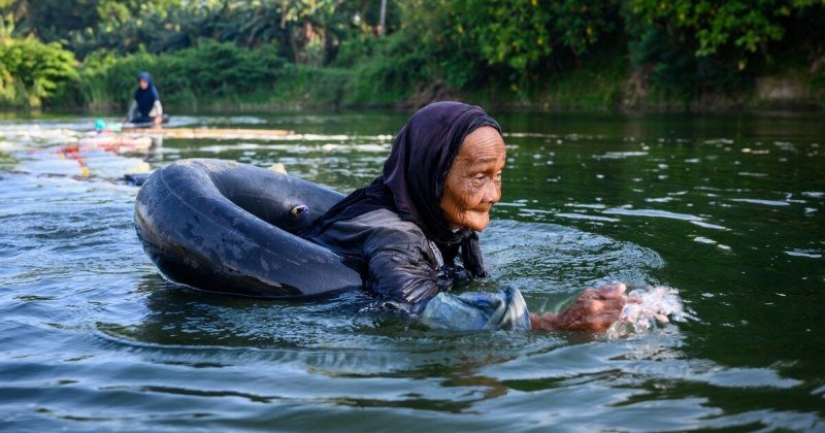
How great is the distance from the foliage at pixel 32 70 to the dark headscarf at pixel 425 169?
42419 millimetres

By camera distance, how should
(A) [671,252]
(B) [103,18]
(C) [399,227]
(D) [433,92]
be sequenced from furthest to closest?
1. (B) [103,18]
2. (D) [433,92]
3. (A) [671,252]
4. (C) [399,227]

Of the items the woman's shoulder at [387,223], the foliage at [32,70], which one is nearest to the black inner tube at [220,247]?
the woman's shoulder at [387,223]

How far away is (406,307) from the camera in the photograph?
4.13m

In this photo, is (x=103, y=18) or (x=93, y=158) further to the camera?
(x=103, y=18)

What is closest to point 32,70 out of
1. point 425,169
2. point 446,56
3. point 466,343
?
point 446,56

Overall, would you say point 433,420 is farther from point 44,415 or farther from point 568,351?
point 44,415

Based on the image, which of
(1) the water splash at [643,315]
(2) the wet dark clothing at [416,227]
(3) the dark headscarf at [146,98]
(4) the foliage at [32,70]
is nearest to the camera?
(1) the water splash at [643,315]

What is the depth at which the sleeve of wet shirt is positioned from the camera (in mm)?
3908

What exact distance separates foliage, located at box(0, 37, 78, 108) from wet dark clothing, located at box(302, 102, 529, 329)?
4241 cm

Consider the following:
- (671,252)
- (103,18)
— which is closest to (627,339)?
(671,252)

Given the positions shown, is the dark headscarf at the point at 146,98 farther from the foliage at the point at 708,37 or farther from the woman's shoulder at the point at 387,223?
the woman's shoulder at the point at 387,223

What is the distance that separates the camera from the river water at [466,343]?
296cm

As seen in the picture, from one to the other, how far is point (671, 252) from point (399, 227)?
2.23 m

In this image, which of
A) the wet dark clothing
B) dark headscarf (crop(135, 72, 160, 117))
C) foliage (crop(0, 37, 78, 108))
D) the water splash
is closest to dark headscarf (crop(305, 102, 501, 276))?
the wet dark clothing
